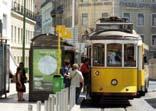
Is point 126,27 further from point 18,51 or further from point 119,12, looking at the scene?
point 119,12

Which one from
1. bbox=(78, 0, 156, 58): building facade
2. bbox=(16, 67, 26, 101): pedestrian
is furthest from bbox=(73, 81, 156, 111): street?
bbox=(78, 0, 156, 58): building facade

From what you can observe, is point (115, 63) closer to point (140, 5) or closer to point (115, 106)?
point (115, 106)

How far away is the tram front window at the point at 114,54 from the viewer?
2589 centimetres

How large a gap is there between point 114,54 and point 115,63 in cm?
43

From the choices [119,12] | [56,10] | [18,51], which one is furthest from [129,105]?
[56,10]

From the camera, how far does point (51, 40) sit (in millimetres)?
26172

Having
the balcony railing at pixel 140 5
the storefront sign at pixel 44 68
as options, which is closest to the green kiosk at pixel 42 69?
the storefront sign at pixel 44 68

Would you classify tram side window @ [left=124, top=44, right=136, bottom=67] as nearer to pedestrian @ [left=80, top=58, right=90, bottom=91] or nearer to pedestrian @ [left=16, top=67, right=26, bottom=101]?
pedestrian @ [left=80, top=58, right=90, bottom=91]

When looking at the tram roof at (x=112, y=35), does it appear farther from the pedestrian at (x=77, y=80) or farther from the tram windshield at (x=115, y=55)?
the pedestrian at (x=77, y=80)

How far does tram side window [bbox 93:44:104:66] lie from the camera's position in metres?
26.0

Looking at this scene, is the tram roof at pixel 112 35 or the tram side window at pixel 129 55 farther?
the tram roof at pixel 112 35

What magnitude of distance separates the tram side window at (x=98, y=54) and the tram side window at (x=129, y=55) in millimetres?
977

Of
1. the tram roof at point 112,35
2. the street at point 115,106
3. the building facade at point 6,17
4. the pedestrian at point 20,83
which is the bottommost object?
the street at point 115,106

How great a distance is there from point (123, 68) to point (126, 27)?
3010 millimetres
